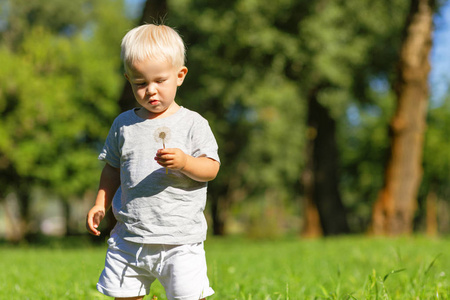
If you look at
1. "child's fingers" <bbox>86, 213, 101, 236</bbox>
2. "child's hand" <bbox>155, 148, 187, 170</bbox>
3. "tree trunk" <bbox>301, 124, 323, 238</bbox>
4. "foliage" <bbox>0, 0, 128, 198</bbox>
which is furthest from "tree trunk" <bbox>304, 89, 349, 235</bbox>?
"child's hand" <bbox>155, 148, 187, 170</bbox>

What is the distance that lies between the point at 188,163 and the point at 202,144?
25cm

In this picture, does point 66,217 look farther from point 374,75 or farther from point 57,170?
point 374,75

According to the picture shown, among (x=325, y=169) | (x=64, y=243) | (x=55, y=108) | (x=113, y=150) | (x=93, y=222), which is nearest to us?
(x=93, y=222)

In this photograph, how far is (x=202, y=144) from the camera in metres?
2.69

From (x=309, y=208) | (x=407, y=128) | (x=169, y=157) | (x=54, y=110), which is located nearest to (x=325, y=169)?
(x=309, y=208)

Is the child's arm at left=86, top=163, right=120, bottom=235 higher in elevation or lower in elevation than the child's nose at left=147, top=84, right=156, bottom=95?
lower

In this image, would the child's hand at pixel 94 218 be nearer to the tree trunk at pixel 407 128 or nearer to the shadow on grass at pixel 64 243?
the shadow on grass at pixel 64 243

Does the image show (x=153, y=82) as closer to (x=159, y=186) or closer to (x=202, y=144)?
(x=202, y=144)

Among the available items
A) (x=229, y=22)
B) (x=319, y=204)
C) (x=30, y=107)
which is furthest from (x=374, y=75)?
(x=30, y=107)

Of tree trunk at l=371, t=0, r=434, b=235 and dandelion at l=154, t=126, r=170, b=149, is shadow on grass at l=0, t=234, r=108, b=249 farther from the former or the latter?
dandelion at l=154, t=126, r=170, b=149

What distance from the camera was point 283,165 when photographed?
2989 cm

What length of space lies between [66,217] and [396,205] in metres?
33.7

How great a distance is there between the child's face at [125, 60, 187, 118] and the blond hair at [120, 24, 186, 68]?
0.03m

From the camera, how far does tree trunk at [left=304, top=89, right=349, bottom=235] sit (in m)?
18.0
